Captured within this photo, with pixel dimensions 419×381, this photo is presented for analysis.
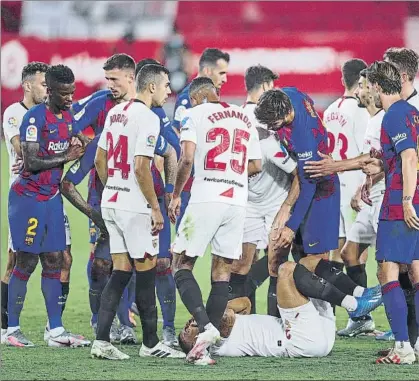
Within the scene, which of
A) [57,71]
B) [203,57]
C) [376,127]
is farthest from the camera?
[203,57]

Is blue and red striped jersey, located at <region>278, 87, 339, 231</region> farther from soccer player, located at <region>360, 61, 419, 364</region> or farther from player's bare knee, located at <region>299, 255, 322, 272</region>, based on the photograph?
soccer player, located at <region>360, 61, 419, 364</region>

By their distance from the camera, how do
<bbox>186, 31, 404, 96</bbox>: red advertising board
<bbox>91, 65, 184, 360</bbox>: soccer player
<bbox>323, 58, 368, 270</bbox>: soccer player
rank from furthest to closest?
1. <bbox>186, 31, 404, 96</bbox>: red advertising board
2. <bbox>323, 58, 368, 270</bbox>: soccer player
3. <bbox>91, 65, 184, 360</bbox>: soccer player

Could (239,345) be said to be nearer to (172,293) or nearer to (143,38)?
(172,293)

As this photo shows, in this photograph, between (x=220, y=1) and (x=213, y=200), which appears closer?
(x=213, y=200)

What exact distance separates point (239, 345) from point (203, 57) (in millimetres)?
3604

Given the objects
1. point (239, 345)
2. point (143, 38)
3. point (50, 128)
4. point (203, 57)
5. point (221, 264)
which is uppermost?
point (143, 38)

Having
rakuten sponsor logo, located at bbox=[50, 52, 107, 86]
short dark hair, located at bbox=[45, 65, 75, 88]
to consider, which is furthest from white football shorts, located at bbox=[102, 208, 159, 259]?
rakuten sponsor logo, located at bbox=[50, 52, 107, 86]

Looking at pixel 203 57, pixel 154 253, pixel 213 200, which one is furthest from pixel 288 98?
pixel 203 57

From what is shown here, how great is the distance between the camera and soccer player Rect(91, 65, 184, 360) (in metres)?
7.43

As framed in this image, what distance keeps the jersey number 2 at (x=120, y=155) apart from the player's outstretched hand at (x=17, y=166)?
3.92 feet

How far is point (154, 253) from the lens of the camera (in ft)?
24.9

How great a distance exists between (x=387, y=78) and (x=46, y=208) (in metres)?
2.81

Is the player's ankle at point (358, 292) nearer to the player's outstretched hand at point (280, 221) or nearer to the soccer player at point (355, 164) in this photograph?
the soccer player at point (355, 164)

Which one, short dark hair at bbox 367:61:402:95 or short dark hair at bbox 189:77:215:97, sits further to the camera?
short dark hair at bbox 189:77:215:97
